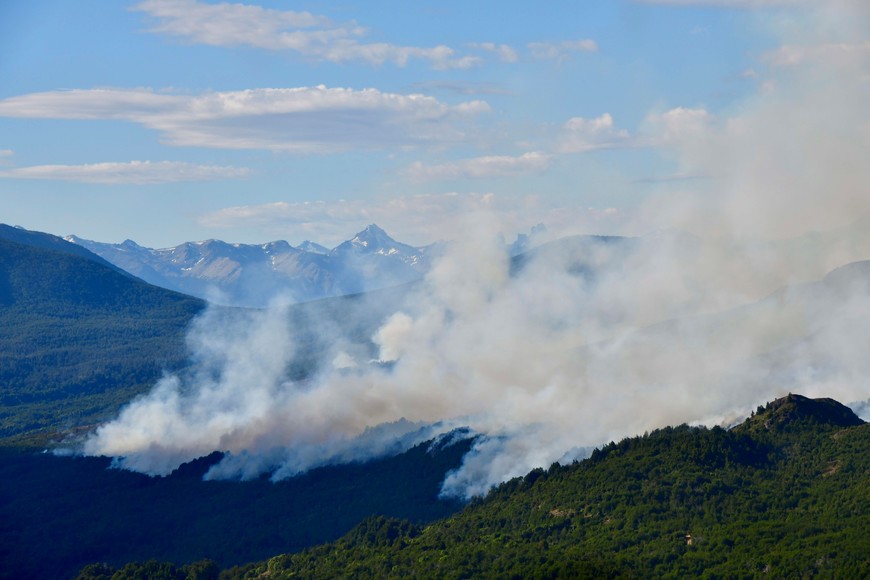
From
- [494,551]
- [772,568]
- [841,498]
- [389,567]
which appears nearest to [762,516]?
[841,498]

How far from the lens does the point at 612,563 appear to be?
179250mm

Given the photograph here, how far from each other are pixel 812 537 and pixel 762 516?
597 inches

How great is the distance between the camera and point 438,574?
187 m

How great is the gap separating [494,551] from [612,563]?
19.9m

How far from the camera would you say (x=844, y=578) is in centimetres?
16512

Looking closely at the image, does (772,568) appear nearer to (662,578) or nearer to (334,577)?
(662,578)

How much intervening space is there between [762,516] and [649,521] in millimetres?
15399

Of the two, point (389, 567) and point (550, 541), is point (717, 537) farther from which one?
point (389, 567)

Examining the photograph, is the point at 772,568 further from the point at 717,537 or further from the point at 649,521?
the point at 649,521

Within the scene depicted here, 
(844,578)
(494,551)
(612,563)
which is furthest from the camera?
(494,551)

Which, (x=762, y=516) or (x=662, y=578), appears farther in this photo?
(x=762, y=516)

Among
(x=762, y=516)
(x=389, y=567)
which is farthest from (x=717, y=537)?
(x=389, y=567)

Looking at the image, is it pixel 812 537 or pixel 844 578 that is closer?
pixel 844 578

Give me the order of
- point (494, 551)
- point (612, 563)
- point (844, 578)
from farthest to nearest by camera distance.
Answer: point (494, 551), point (612, 563), point (844, 578)
